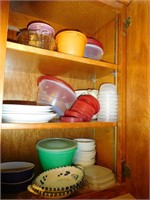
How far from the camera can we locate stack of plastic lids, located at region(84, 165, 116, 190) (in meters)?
0.67

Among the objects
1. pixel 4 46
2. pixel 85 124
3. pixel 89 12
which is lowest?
pixel 85 124

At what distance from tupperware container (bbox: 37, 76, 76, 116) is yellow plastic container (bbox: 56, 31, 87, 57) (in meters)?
0.15

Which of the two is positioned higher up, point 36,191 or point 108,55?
point 108,55

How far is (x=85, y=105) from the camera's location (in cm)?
74

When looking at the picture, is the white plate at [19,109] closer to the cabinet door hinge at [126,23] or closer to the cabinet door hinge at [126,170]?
the cabinet door hinge at [126,170]

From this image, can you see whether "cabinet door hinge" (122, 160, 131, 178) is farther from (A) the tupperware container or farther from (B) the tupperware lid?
(A) the tupperware container

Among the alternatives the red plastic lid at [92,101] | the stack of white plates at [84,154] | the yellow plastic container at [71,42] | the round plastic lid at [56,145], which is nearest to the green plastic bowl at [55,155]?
the round plastic lid at [56,145]

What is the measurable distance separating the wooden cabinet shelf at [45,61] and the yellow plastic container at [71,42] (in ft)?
0.11

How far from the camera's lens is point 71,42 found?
26.5 inches

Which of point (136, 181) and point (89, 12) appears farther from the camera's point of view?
point (89, 12)

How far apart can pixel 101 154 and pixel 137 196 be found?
31 cm

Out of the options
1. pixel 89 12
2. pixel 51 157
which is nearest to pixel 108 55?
pixel 89 12

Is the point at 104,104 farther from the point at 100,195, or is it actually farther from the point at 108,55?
the point at 100,195

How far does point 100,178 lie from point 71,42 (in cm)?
62
